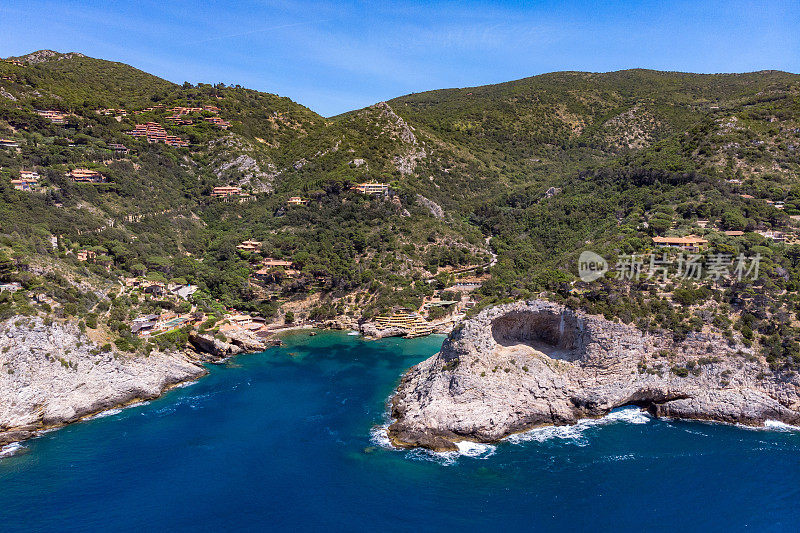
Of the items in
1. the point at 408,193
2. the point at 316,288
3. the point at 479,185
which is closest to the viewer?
the point at 316,288

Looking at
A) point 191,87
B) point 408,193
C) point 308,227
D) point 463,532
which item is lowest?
point 463,532

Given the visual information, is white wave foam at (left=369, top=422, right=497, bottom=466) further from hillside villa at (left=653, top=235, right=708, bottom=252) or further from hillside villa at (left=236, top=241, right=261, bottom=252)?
hillside villa at (left=236, top=241, right=261, bottom=252)

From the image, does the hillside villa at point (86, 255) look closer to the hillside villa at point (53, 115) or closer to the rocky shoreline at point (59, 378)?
the rocky shoreline at point (59, 378)

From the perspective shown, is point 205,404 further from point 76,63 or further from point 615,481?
point 76,63

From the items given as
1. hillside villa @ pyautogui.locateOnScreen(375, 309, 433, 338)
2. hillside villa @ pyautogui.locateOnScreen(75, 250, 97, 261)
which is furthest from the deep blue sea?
hillside villa @ pyautogui.locateOnScreen(75, 250, 97, 261)

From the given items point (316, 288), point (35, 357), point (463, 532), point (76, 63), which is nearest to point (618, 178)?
point (316, 288)
